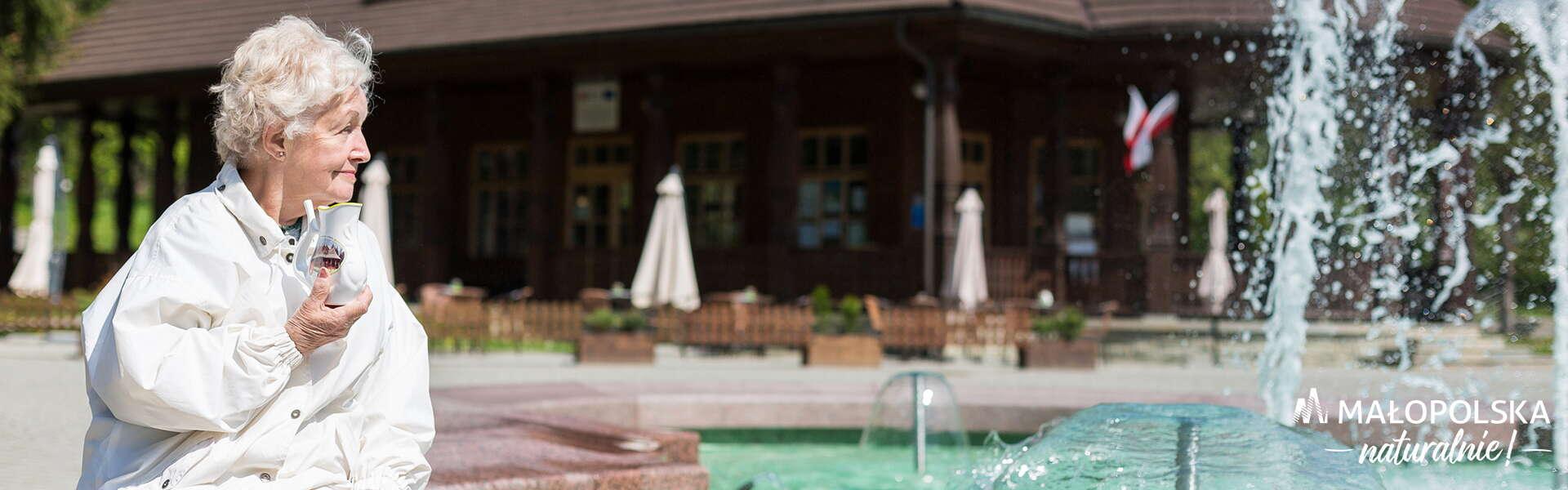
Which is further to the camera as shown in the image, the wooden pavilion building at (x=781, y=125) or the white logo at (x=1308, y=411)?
the wooden pavilion building at (x=781, y=125)

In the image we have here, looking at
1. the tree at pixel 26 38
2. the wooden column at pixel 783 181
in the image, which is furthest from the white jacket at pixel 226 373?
the tree at pixel 26 38

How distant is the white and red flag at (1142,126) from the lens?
1825 cm

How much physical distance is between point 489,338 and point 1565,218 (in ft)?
37.5

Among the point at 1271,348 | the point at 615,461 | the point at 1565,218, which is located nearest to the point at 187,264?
the point at 615,461

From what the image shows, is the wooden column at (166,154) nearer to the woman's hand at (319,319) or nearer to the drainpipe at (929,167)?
the drainpipe at (929,167)

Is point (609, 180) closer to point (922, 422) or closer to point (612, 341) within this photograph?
point (612, 341)

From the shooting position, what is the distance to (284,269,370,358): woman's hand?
2.12 metres

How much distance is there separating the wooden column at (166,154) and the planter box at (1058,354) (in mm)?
16249

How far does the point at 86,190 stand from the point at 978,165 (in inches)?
623

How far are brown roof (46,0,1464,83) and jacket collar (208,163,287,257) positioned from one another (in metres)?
11.3

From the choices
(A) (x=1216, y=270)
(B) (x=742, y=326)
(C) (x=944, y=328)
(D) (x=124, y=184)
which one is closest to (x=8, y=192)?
(D) (x=124, y=184)

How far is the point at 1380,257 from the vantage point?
15.2m

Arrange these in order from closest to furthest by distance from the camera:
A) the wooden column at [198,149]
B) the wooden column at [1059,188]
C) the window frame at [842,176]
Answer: the wooden column at [1059,188]
the window frame at [842,176]
the wooden column at [198,149]

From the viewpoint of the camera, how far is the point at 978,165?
69.4ft
